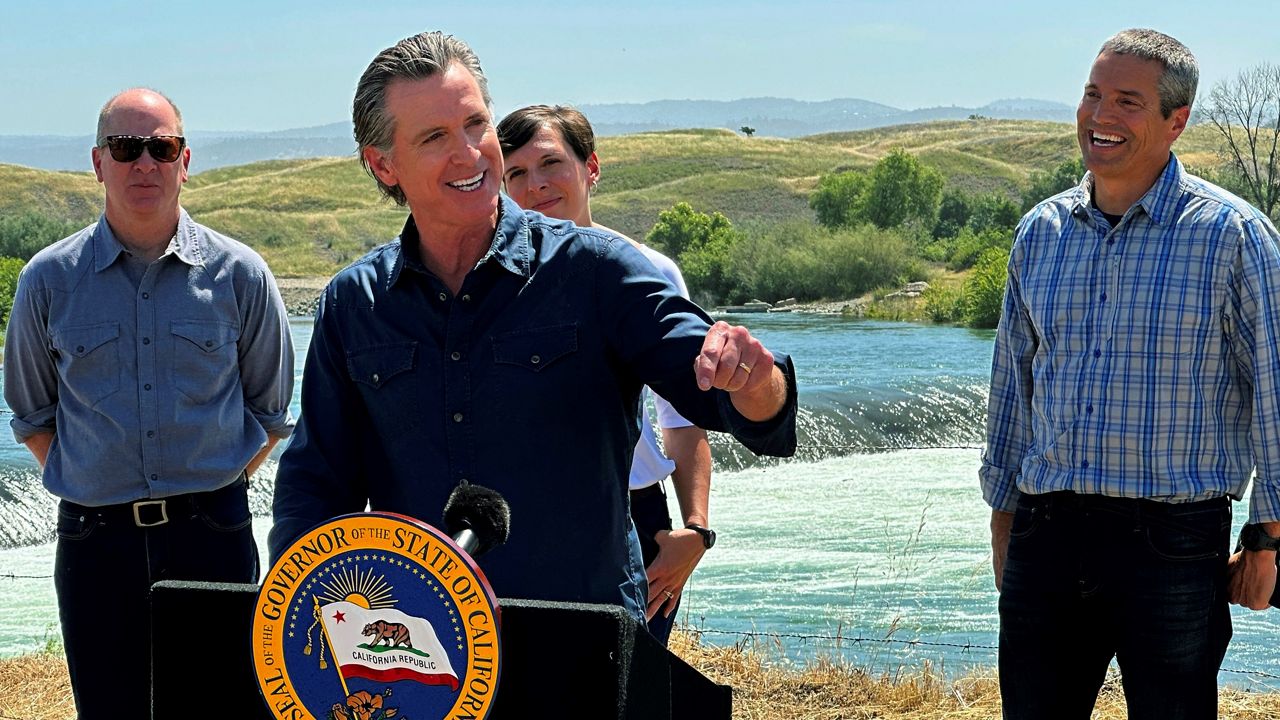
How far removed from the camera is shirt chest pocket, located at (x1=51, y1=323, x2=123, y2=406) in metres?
3.38

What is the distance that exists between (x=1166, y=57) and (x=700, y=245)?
54.4 m

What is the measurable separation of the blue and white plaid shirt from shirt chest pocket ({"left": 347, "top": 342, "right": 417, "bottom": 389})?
5.51ft

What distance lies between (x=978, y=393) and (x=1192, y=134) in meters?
84.0

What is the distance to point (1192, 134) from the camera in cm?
9356

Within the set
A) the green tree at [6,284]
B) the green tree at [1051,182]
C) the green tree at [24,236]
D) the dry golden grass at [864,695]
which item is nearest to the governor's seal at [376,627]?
the dry golden grass at [864,695]

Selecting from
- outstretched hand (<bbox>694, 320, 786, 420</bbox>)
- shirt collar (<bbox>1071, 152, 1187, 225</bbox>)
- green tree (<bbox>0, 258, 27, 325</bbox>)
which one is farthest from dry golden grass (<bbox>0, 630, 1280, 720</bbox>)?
green tree (<bbox>0, 258, 27, 325</bbox>)

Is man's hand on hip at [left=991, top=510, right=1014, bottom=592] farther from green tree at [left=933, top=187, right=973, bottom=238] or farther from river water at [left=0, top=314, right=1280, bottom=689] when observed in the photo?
green tree at [left=933, top=187, right=973, bottom=238]

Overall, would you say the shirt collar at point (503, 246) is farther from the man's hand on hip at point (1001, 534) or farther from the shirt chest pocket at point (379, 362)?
the man's hand on hip at point (1001, 534)

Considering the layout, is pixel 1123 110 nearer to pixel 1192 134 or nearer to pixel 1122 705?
pixel 1122 705

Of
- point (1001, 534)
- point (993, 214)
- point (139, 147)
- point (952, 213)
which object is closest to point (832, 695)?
point (1001, 534)

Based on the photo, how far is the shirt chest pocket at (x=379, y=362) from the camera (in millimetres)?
1952

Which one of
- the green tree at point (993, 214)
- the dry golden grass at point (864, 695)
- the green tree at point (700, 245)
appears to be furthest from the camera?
the green tree at point (993, 214)

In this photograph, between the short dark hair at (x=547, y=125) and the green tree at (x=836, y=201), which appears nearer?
the short dark hair at (x=547, y=125)

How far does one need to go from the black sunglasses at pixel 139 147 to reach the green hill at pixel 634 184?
59865mm
